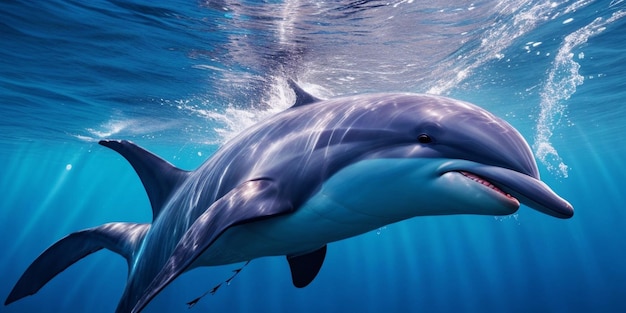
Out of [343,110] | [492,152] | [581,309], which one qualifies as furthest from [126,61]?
[581,309]

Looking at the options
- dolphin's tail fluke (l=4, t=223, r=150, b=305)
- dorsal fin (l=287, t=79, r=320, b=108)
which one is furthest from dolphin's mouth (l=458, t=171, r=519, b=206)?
dolphin's tail fluke (l=4, t=223, r=150, b=305)

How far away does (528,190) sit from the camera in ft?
6.91

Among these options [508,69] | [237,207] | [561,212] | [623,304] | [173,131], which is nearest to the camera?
[561,212]

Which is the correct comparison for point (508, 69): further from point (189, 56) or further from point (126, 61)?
point (126, 61)

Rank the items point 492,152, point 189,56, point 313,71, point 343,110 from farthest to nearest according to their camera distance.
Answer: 1. point 313,71
2. point 189,56
3. point 343,110
4. point 492,152

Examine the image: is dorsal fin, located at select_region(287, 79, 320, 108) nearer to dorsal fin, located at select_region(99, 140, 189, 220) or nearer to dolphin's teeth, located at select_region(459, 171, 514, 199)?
dorsal fin, located at select_region(99, 140, 189, 220)

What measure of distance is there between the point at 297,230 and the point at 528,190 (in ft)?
5.95

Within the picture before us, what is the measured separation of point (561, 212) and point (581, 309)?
111 ft

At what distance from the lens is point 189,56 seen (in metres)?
11.7

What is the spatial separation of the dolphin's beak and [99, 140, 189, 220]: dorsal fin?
13.3 feet

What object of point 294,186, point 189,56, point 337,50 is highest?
point 337,50

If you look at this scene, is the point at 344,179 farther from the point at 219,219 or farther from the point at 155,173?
the point at 155,173

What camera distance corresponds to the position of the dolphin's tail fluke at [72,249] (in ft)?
17.3

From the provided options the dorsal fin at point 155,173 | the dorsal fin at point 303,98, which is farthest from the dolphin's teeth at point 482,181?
the dorsal fin at point 155,173
